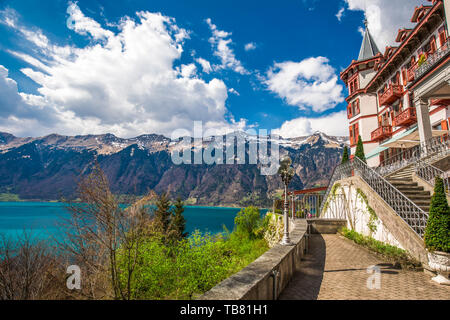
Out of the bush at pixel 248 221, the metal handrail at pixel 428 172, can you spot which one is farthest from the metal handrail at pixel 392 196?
the bush at pixel 248 221

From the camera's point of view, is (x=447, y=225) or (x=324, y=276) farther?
(x=324, y=276)

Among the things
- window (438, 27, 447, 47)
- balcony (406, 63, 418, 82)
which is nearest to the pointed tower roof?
balcony (406, 63, 418, 82)

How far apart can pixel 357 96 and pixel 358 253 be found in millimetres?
24447

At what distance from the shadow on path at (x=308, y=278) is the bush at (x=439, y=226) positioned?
277 centimetres

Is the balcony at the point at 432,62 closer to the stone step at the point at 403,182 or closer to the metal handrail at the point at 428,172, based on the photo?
the metal handrail at the point at 428,172

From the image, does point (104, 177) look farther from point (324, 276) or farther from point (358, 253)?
point (358, 253)

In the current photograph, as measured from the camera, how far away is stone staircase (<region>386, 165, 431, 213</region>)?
907 cm

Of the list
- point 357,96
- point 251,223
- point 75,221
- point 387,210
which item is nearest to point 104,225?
point 75,221

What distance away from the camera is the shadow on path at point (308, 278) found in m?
4.90

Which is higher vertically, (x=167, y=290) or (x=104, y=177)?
(x=104, y=177)

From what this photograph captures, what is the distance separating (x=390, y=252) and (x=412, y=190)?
4367 millimetres
